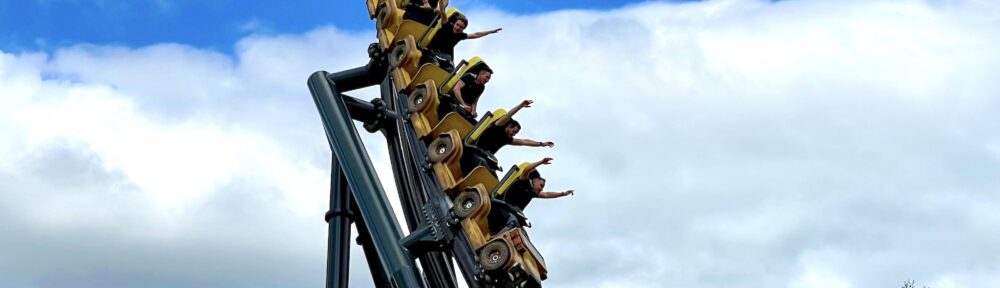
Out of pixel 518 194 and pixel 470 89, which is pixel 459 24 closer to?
pixel 470 89

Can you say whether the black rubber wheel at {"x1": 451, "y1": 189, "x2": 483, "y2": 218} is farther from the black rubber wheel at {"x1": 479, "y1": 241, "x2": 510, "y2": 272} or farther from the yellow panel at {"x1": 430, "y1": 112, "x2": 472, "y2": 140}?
the yellow panel at {"x1": 430, "y1": 112, "x2": 472, "y2": 140}

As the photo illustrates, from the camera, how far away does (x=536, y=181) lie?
1562 centimetres

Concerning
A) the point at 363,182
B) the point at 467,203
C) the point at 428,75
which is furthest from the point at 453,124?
the point at 467,203

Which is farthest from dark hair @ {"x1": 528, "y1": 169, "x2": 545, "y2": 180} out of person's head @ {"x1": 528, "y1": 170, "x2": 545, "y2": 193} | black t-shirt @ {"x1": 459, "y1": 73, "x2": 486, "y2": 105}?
black t-shirt @ {"x1": 459, "y1": 73, "x2": 486, "y2": 105}

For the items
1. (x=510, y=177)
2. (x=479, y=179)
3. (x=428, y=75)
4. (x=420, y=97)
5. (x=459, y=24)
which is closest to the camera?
(x=510, y=177)

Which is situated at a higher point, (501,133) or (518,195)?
(501,133)

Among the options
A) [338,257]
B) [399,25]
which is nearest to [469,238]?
[338,257]

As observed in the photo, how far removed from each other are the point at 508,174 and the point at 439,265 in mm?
1451

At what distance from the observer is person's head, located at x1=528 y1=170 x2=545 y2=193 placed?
15.6m

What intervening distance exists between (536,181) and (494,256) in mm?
1054

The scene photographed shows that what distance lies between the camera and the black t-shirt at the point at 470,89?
56.7 feet

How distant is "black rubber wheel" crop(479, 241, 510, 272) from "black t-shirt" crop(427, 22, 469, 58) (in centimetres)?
385

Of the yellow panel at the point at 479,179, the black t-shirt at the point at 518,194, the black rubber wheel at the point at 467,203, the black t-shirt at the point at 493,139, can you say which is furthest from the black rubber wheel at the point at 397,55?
the black t-shirt at the point at 518,194

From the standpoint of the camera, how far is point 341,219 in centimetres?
1761
